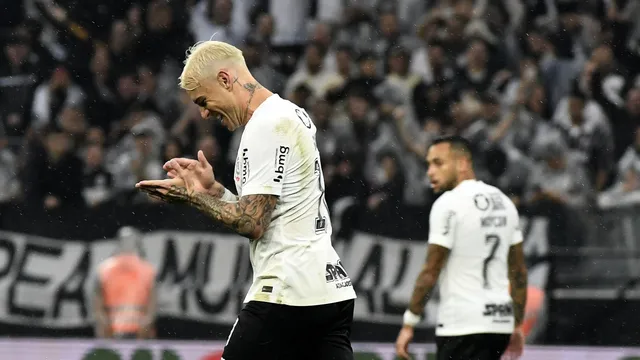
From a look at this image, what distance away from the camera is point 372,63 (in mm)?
12555

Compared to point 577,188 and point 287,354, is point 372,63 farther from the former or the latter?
point 287,354

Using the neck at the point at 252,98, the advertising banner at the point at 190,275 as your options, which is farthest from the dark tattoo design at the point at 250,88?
the advertising banner at the point at 190,275

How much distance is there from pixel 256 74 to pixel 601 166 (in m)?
3.70

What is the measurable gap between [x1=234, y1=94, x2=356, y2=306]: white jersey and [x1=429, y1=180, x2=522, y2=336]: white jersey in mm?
2376

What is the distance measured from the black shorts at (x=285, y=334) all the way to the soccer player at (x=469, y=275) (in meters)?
2.38

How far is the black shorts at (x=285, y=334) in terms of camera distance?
4.48 metres

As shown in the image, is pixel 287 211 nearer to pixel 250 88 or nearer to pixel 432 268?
pixel 250 88

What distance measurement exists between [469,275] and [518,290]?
437 millimetres

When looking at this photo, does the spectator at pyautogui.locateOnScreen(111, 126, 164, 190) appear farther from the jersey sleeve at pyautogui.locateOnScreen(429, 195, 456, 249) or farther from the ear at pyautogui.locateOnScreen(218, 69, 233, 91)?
the ear at pyautogui.locateOnScreen(218, 69, 233, 91)

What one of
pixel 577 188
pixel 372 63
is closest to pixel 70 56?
pixel 372 63

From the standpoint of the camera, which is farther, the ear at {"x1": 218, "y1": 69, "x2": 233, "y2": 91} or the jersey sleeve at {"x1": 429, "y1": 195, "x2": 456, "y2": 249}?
the jersey sleeve at {"x1": 429, "y1": 195, "x2": 456, "y2": 249}

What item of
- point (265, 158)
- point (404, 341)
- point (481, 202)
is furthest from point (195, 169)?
point (481, 202)

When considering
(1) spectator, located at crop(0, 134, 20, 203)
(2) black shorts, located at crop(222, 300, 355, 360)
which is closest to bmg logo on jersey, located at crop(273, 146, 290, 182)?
(2) black shorts, located at crop(222, 300, 355, 360)

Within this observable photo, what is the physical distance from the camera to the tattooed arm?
436cm
